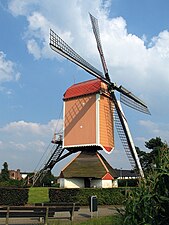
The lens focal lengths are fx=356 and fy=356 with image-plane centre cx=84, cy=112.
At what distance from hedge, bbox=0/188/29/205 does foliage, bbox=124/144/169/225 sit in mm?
17152

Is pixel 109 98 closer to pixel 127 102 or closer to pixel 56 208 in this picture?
pixel 127 102

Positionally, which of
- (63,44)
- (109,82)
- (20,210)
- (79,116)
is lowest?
(20,210)

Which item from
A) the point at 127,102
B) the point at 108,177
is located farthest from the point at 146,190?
the point at 127,102

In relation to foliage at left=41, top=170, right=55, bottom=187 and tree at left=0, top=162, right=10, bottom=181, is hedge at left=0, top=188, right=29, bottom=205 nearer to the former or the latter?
foliage at left=41, top=170, right=55, bottom=187

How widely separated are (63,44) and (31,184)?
55.4 ft

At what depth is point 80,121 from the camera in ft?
103

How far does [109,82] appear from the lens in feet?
102

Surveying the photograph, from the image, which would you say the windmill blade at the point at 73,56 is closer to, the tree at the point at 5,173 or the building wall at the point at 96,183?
the building wall at the point at 96,183

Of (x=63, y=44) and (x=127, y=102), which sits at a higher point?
(x=63, y=44)

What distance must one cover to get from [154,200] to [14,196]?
704 inches

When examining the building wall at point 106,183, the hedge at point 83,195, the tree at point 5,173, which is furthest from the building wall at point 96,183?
the tree at point 5,173

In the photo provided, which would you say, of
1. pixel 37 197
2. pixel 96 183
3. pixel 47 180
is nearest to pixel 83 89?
pixel 96 183

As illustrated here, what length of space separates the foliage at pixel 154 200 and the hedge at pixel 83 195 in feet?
57.3

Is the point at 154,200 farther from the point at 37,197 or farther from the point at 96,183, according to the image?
the point at 96,183
